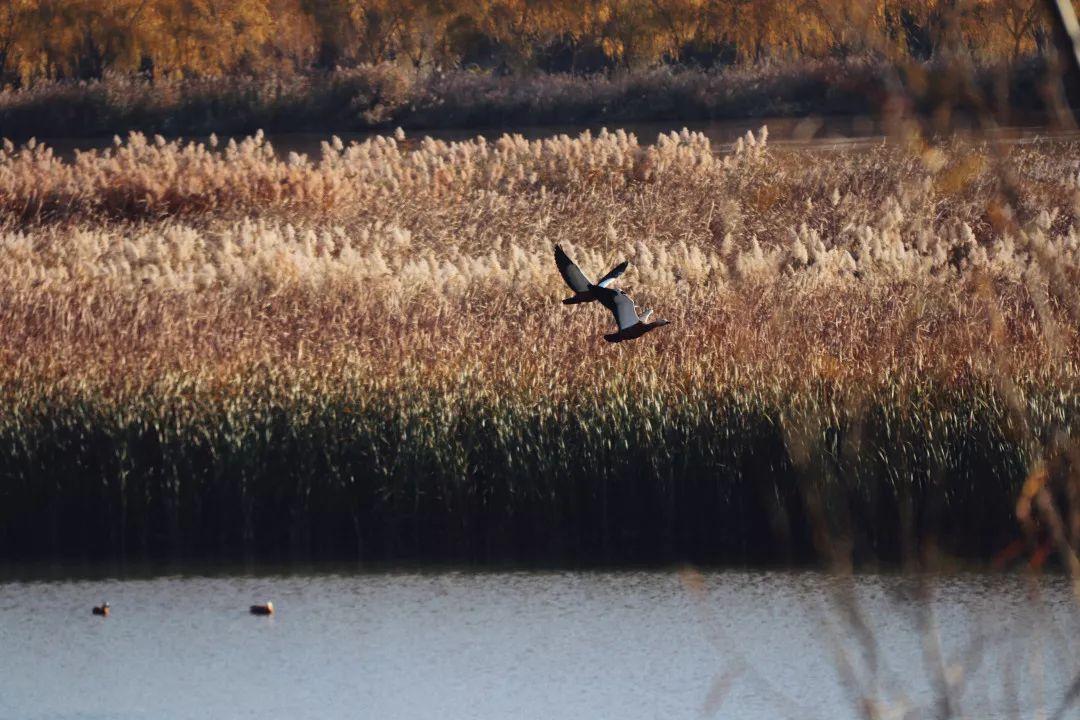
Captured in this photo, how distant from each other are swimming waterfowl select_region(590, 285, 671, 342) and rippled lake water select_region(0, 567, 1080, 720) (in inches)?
51.6

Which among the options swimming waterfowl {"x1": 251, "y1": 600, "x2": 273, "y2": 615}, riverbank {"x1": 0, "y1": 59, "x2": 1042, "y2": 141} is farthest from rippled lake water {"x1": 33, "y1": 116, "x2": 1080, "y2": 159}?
swimming waterfowl {"x1": 251, "y1": 600, "x2": 273, "y2": 615}

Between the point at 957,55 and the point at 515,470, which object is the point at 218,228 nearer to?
the point at 515,470

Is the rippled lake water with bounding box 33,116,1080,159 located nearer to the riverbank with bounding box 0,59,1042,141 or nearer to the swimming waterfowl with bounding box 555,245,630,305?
the riverbank with bounding box 0,59,1042,141

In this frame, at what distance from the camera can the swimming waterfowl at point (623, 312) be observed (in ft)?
22.6

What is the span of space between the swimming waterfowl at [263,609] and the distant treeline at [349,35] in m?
32.0

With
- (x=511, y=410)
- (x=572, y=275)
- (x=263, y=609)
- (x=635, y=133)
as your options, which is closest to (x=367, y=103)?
(x=635, y=133)

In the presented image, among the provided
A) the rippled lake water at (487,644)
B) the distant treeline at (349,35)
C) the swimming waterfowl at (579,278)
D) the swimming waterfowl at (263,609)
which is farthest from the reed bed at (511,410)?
the distant treeline at (349,35)

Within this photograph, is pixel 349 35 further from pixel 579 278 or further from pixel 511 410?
pixel 579 278

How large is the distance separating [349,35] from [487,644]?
141ft

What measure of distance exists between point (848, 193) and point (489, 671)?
45.0 ft

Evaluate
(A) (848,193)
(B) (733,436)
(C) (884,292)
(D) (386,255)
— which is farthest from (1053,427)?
(A) (848,193)

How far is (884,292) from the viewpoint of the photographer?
13617 mm

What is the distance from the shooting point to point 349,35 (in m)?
49.8

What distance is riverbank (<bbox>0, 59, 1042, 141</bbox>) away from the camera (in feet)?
129
